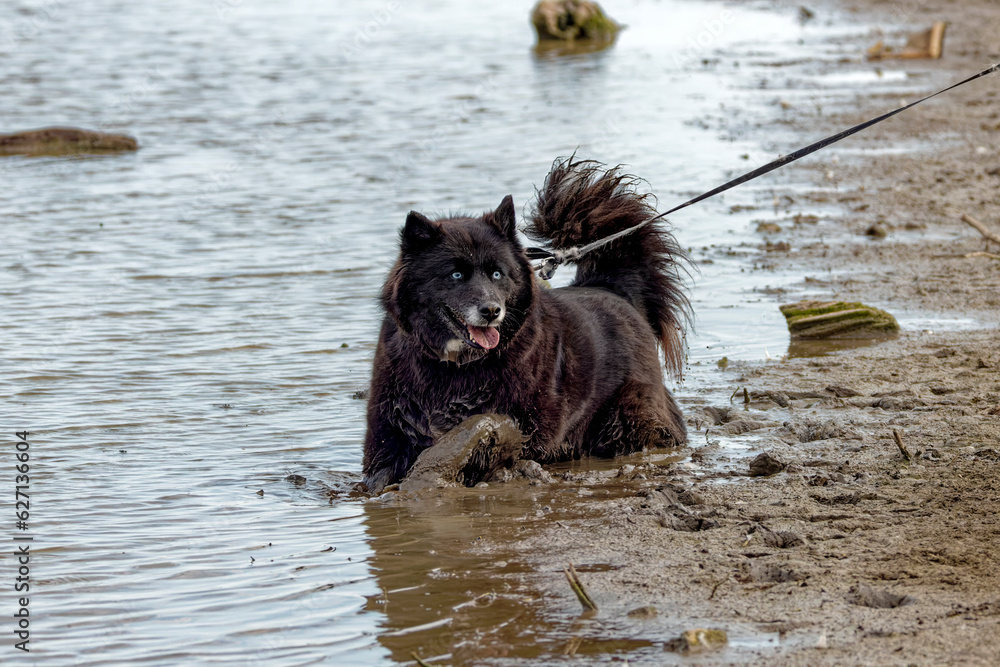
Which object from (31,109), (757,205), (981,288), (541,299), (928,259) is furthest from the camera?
(31,109)

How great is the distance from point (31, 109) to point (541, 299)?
50.8 feet

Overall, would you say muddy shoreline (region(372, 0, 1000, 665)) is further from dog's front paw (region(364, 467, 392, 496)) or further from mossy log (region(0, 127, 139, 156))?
mossy log (region(0, 127, 139, 156))

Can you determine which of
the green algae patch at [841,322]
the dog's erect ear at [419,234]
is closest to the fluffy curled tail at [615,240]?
the green algae patch at [841,322]

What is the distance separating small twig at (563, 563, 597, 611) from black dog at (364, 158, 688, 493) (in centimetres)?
181

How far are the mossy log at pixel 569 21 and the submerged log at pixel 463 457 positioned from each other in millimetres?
23197

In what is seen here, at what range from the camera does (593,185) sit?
23.5 ft

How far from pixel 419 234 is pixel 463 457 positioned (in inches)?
45.8

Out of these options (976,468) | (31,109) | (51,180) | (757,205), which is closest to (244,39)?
(31,109)

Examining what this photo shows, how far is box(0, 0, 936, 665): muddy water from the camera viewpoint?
14.5 ft

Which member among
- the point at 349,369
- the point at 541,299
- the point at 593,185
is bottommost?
the point at 349,369

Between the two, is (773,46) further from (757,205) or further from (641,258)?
(641,258)

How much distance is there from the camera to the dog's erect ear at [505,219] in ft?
19.6

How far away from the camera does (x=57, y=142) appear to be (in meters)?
15.7

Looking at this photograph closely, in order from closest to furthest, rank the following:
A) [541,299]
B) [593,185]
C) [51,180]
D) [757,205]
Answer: [541,299] < [593,185] < [757,205] < [51,180]
